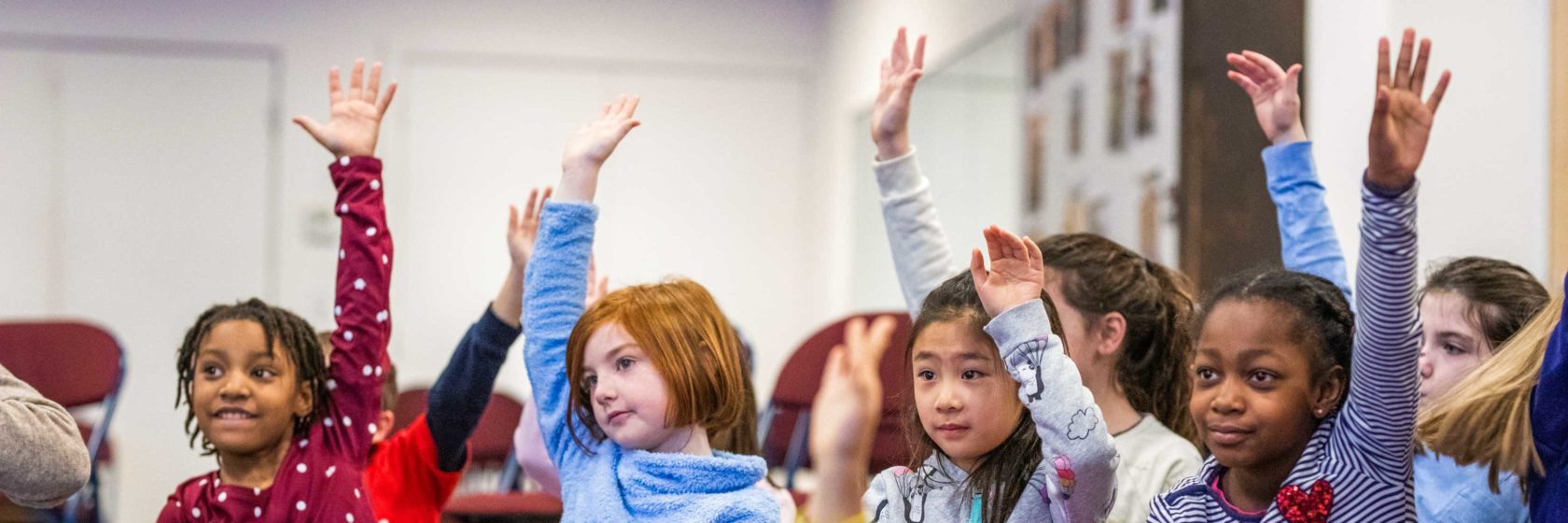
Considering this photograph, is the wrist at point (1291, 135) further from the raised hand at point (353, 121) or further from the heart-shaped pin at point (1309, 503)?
the raised hand at point (353, 121)

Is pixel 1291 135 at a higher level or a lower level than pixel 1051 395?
higher

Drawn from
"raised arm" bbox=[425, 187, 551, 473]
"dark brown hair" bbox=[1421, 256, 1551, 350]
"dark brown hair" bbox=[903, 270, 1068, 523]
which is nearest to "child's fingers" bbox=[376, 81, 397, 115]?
"raised arm" bbox=[425, 187, 551, 473]

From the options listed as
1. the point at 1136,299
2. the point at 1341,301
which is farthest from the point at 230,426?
the point at 1341,301

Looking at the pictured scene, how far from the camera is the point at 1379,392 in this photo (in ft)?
4.19

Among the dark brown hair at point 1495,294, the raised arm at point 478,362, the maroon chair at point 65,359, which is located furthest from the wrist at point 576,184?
the maroon chair at point 65,359

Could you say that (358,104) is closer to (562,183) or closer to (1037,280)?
(562,183)

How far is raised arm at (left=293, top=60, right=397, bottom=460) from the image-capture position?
6.14 ft

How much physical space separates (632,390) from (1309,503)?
2.42 feet

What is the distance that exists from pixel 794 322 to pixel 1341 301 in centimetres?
521

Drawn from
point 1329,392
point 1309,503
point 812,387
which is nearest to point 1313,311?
point 1329,392

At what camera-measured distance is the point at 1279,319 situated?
1.36 m

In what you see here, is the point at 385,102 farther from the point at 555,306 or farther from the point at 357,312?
the point at 555,306

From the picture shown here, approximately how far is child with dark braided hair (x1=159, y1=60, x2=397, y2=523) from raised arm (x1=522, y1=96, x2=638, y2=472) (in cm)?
25

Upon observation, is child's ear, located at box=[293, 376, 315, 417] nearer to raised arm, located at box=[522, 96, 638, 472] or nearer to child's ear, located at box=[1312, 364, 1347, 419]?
raised arm, located at box=[522, 96, 638, 472]
